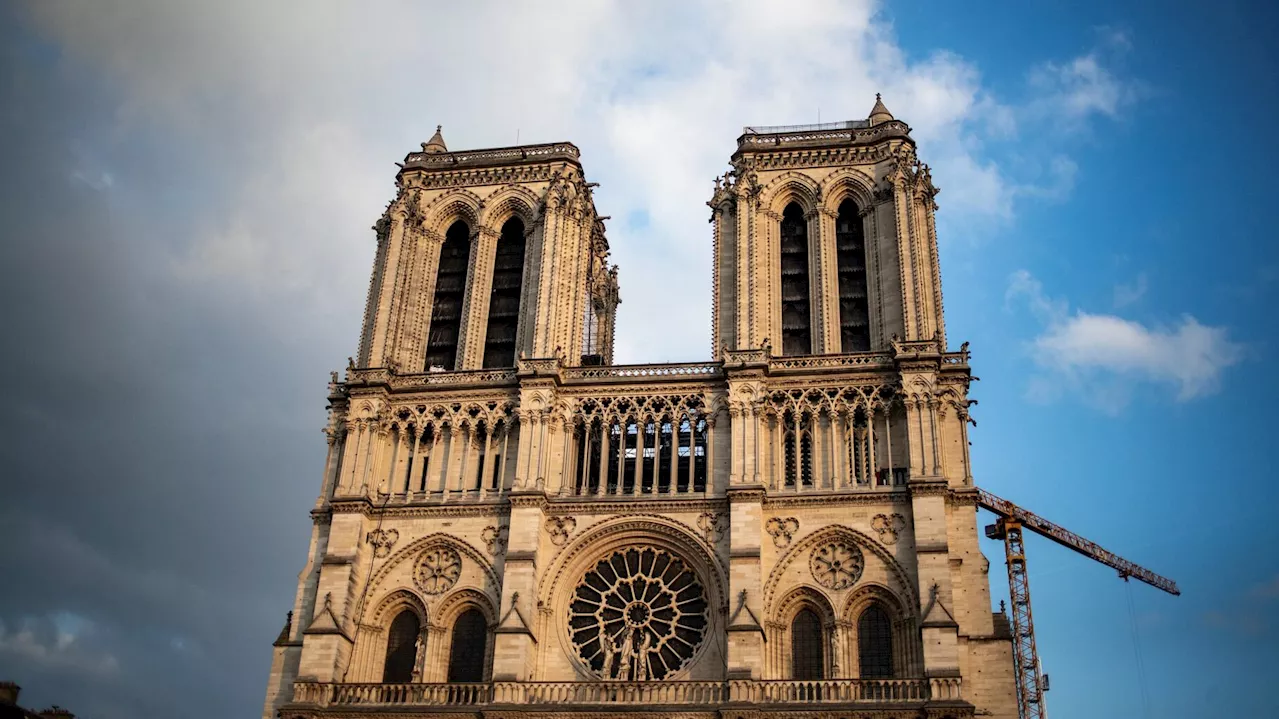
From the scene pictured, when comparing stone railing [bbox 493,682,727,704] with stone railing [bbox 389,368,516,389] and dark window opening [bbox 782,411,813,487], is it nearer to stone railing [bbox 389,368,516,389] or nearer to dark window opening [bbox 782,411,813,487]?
dark window opening [bbox 782,411,813,487]

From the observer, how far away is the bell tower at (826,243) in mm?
42219

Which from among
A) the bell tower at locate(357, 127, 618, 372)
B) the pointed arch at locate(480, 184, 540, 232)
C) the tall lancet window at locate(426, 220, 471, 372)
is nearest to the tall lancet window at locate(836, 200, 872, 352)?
the bell tower at locate(357, 127, 618, 372)

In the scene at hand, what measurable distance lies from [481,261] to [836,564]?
1701 cm

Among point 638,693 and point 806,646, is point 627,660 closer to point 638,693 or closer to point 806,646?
point 638,693

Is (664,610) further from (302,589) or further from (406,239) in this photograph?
(406,239)

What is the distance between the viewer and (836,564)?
37938 millimetres

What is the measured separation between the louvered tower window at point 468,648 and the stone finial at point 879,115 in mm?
22723

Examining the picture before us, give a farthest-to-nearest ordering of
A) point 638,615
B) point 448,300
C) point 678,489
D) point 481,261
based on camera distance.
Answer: point 448,300, point 481,261, point 678,489, point 638,615

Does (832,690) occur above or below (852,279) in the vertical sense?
below

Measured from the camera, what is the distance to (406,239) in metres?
46.0

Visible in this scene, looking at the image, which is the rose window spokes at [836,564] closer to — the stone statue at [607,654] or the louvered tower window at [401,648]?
the stone statue at [607,654]

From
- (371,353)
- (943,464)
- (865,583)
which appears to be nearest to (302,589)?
(371,353)

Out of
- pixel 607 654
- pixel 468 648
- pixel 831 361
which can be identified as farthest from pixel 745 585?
pixel 468 648

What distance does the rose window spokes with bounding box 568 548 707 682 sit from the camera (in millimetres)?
37812
